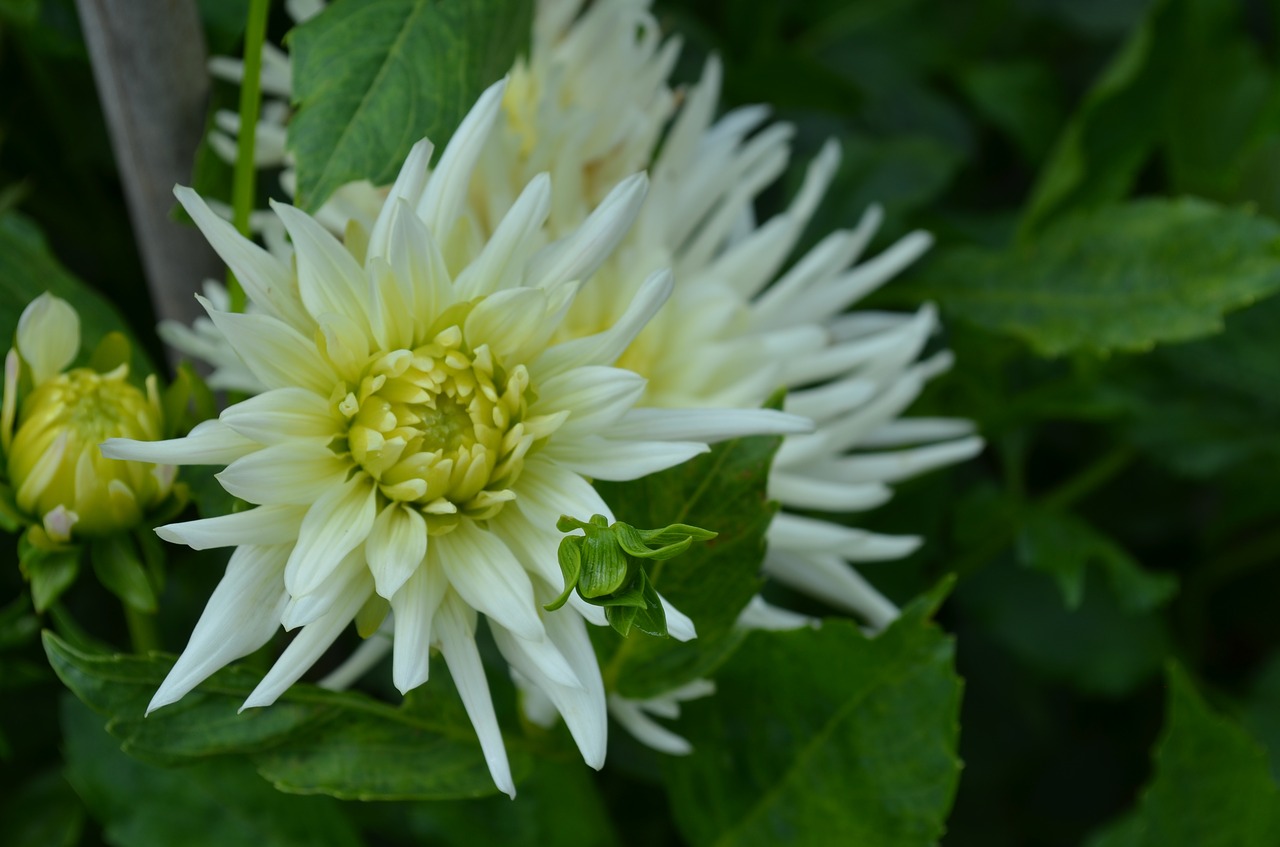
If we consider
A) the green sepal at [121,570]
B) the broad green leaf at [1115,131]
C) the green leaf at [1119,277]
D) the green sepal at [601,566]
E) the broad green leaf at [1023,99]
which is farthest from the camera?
the broad green leaf at [1023,99]

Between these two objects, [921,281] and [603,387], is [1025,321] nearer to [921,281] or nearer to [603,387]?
[921,281]

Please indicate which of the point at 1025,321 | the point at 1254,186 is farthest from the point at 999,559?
the point at 1254,186

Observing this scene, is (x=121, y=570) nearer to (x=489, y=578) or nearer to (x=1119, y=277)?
(x=489, y=578)

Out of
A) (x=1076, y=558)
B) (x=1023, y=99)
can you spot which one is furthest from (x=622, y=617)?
(x=1023, y=99)

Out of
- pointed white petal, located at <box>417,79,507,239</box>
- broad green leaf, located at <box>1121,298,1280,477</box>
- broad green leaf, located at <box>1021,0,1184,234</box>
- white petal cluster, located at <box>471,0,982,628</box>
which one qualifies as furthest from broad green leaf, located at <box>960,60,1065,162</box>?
pointed white petal, located at <box>417,79,507,239</box>

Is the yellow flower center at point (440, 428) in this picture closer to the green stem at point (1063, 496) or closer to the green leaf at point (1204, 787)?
the green leaf at point (1204, 787)

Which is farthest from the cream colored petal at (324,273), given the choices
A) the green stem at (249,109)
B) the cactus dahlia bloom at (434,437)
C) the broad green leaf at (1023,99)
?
the broad green leaf at (1023,99)

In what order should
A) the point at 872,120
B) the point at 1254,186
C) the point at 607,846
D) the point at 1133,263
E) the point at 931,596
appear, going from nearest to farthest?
the point at 931,596 → the point at 607,846 → the point at 1133,263 → the point at 1254,186 → the point at 872,120

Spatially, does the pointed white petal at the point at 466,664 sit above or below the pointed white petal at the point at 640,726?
above
